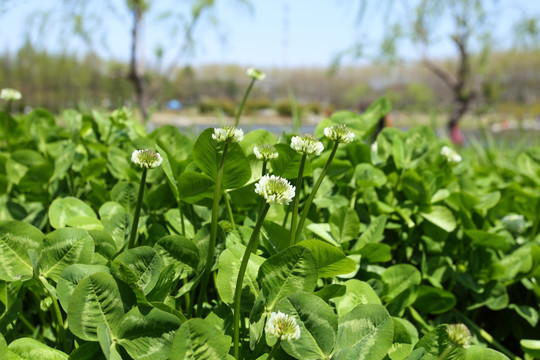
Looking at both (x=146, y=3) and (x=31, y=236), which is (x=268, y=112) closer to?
(x=146, y=3)

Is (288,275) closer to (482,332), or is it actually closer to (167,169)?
(167,169)

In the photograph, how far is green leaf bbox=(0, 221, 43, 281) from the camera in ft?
1.43

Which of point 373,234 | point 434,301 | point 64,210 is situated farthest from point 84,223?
point 434,301

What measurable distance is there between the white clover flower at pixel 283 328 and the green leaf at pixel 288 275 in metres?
0.06

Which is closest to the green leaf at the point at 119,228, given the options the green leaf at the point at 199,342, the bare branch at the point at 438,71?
the green leaf at the point at 199,342

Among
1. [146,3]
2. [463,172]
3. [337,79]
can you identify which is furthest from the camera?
[337,79]

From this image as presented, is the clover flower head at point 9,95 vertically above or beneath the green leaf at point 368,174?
above

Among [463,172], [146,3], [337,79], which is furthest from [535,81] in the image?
[463,172]

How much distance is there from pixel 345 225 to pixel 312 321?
0.65ft

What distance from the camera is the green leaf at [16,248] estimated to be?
1.43ft

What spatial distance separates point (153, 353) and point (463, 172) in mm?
750

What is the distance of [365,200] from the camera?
2.30 feet

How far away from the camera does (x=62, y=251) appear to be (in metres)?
0.45

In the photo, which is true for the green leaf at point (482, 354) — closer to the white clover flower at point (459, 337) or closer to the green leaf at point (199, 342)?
the white clover flower at point (459, 337)
